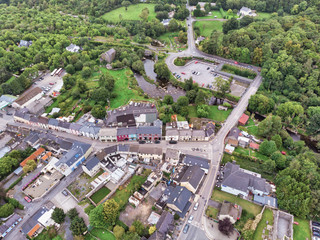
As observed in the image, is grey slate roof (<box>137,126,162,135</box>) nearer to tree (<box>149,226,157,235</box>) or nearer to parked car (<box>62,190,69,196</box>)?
Answer: parked car (<box>62,190,69,196</box>)

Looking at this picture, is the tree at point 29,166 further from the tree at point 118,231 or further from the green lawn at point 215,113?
the green lawn at point 215,113

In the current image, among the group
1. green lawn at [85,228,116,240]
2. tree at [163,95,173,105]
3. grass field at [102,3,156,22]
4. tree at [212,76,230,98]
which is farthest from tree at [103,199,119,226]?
grass field at [102,3,156,22]

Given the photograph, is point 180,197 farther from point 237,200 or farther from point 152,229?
point 237,200

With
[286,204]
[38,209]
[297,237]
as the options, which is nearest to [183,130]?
[286,204]

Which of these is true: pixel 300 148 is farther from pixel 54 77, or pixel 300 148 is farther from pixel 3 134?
pixel 54 77

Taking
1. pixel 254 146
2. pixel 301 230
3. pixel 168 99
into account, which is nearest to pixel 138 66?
pixel 168 99

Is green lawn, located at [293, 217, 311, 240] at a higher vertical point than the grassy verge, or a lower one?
lower

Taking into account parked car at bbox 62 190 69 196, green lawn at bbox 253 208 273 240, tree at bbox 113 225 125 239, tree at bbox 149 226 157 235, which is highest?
tree at bbox 113 225 125 239
